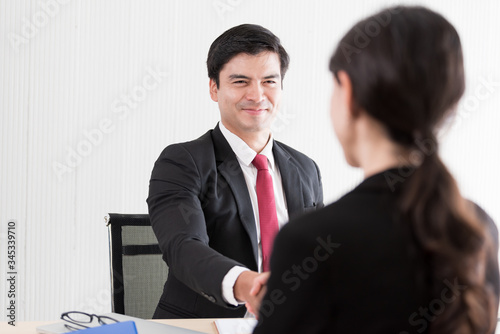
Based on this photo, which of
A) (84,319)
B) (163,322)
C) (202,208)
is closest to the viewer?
(84,319)

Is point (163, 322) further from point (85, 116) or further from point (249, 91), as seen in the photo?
point (85, 116)

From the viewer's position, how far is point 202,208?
1935 mm

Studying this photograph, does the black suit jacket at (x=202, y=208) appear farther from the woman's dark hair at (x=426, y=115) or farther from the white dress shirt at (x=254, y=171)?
the woman's dark hair at (x=426, y=115)

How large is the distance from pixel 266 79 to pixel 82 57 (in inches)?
62.2

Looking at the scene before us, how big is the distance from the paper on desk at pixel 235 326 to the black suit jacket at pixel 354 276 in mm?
842

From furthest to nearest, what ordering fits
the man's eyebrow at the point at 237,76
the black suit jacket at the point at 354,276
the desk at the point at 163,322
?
the man's eyebrow at the point at 237,76 < the desk at the point at 163,322 < the black suit jacket at the point at 354,276

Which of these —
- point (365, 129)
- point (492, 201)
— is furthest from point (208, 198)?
point (492, 201)

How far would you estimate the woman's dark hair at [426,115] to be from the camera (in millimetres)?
759

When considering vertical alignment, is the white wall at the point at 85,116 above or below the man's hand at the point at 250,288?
above

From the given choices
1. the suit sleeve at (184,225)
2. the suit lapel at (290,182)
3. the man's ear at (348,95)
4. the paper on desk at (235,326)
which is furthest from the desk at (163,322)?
the man's ear at (348,95)

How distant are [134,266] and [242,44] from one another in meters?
0.89

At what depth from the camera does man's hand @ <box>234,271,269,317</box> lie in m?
1.29

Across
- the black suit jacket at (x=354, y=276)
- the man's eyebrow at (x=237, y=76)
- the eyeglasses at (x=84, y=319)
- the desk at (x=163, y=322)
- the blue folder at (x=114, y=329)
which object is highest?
the man's eyebrow at (x=237, y=76)

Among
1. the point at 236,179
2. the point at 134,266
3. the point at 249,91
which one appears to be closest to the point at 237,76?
the point at 249,91
